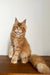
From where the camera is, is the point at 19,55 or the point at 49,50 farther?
the point at 49,50

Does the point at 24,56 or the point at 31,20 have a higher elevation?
the point at 31,20

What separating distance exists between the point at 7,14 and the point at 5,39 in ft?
0.87

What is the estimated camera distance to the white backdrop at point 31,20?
1.26 metres

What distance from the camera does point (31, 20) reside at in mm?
1282

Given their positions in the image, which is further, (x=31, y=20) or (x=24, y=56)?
(x=31, y=20)

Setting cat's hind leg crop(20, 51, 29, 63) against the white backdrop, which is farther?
the white backdrop

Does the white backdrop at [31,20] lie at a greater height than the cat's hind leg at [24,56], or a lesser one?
greater

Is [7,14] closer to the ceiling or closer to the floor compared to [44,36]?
closer to the ceiling

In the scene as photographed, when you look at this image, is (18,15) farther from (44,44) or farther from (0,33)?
(44,44)

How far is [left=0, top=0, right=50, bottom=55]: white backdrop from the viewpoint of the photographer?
4.13 ft

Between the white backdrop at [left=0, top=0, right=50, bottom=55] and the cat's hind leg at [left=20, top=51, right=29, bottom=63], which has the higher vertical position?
the white backdrop at [left=0, top=0, right=50, bottom=55]

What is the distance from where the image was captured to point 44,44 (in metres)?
1.31

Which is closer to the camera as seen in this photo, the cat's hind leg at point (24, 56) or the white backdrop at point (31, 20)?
the cat's hind leg at point (24, 56)

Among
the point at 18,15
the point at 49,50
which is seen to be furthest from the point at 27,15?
the point at 49,50
